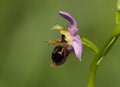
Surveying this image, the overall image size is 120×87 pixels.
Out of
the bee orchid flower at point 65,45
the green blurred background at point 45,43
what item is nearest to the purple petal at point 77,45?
the bee orchid flower at point 65,45

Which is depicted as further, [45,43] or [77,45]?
[45,43]

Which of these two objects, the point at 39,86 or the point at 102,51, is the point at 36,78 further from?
the point at 102,51

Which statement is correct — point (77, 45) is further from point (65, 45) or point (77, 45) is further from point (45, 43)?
point (45, 43)

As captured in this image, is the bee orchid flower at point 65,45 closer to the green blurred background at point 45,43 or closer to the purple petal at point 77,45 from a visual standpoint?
the purple petal at point 77,45

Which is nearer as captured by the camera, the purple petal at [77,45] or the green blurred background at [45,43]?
the purple petal at [77,45]

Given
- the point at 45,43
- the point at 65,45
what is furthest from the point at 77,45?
the point at 45,43

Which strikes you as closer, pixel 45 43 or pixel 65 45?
pixel 65 45

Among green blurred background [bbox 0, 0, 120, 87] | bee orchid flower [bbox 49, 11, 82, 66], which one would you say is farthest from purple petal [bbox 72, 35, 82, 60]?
green blurred background [bbox 0, 0, 120, 87]

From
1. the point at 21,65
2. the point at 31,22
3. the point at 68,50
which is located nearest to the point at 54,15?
the point at 31,22
